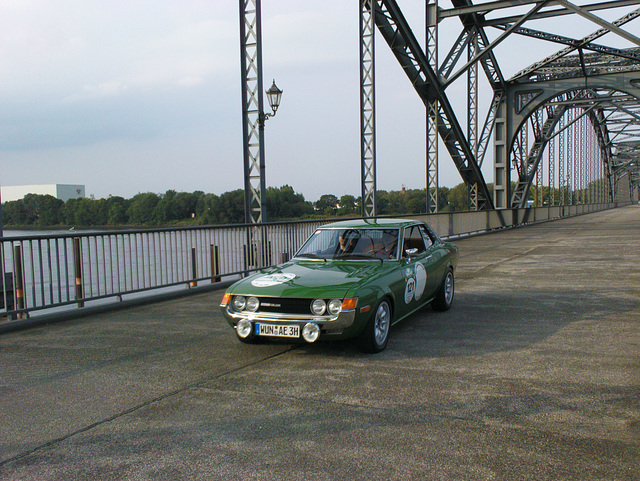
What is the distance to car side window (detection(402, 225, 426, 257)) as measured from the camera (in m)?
7.13

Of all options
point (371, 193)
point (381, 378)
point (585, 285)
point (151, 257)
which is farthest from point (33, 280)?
point (371, 193)

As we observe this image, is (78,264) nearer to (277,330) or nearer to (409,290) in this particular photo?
(277,330)

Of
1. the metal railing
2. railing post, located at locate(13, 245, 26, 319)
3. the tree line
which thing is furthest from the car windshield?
the tree line

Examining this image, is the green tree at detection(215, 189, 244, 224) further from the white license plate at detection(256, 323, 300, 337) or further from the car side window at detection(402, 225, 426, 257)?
the white license plate at detection(256, 323, 300, 337)

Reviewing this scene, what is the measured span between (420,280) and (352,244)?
954 millimetres

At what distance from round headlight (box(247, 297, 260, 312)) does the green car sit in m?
0.01

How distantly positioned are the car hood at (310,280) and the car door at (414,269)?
408mm

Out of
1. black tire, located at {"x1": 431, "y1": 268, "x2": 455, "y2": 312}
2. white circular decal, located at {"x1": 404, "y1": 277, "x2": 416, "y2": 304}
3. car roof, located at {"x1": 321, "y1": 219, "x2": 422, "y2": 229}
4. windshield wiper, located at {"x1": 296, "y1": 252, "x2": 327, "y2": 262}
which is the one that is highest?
car roof, located at {"x1": 321, "y1": 219, "x2": 422, "y2": 229}

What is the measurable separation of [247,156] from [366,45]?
7.60m

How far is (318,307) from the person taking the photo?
5508mm

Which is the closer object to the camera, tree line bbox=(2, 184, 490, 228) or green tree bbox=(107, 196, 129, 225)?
tree line bbox=(2, 184, 490, 228)

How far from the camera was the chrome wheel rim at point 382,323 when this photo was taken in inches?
229

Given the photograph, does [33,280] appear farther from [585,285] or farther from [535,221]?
[535,221]

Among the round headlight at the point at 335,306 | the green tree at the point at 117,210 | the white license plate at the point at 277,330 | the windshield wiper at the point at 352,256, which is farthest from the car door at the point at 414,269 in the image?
the green tree at the point at 117,210
